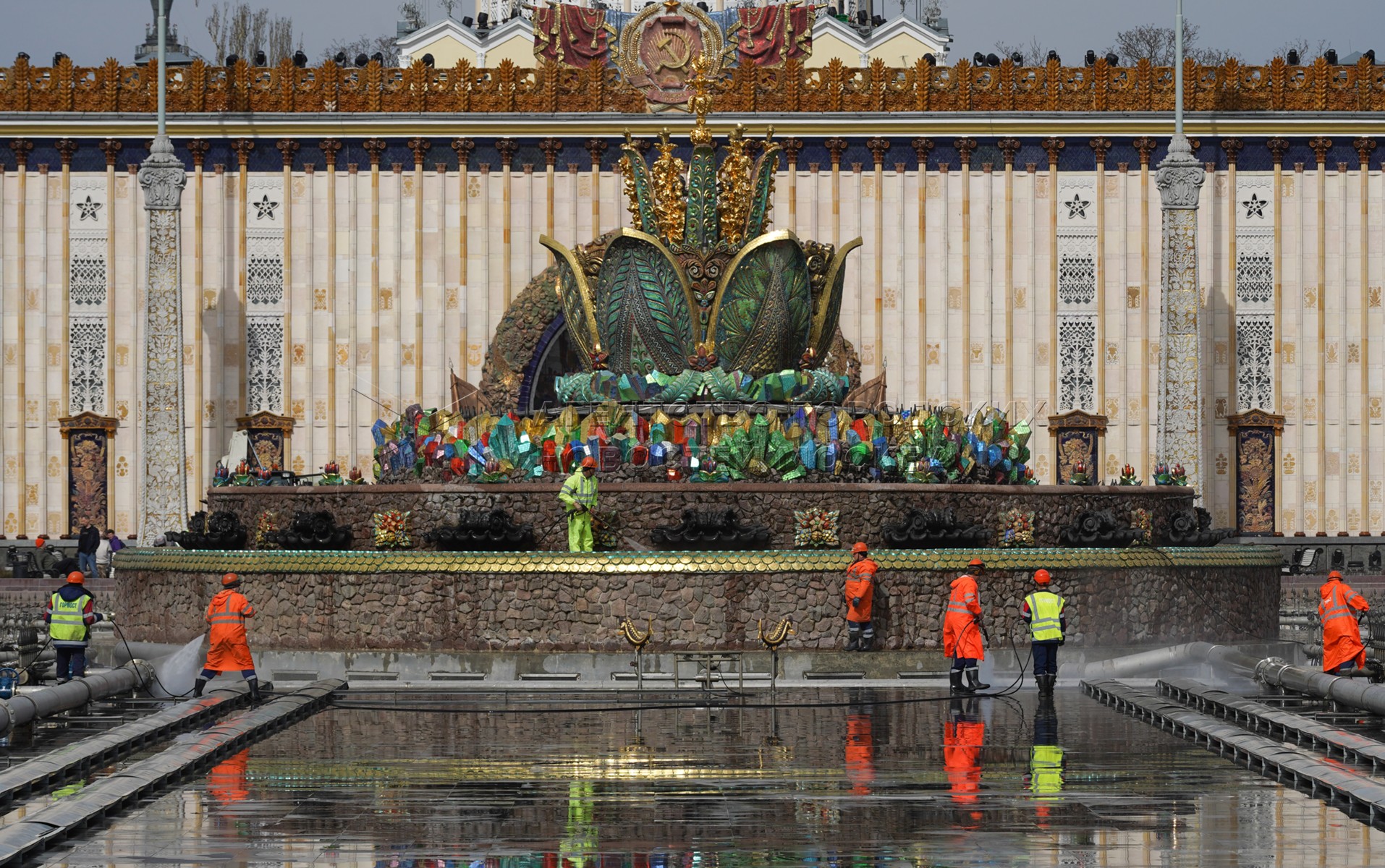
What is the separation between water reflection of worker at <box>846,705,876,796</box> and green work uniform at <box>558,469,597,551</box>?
599cm

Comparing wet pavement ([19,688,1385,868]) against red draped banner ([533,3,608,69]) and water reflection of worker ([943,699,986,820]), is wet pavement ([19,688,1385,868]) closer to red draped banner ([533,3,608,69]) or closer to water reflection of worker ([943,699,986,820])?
water reflection of worker ([943,699,986,820])

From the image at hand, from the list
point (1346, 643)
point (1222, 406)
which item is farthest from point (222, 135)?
point (1346, 643)

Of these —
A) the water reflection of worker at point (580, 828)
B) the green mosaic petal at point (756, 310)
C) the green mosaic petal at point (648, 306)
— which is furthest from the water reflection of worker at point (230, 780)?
the green mosaic petal at point (756, 310)

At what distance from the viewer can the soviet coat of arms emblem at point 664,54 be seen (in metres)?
49.0

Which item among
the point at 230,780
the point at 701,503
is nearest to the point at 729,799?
the point at 230,780

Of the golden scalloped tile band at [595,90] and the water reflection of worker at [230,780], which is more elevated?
the golden scalloped tile band at [595,90]

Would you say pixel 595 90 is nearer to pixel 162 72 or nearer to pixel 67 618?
pixel 162 72

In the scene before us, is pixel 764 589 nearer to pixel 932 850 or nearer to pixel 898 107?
pixel 932 850

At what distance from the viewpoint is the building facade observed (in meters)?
48.6

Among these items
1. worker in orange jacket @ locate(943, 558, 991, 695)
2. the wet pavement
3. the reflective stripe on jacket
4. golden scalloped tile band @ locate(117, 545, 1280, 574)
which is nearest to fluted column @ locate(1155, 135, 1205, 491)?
golden scalloped tile band @ locate(117, 545, 1280, 574)

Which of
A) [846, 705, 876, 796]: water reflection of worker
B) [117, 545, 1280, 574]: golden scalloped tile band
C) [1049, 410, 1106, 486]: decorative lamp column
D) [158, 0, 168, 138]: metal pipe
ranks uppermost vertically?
[158, 0, 168, 138]: metal pipe

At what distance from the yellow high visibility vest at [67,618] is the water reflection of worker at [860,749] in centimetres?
819

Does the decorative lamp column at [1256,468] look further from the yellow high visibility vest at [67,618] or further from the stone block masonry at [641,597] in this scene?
the yellow high visibility vest at [67,618]

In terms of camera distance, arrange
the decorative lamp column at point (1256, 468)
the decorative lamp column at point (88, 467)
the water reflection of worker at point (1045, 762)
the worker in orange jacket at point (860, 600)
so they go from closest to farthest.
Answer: the water reflection of worker at point (1045, 762) < the worker in orange jacket at point (860, 600) < the decorative lamp column at point (88, 467) < the decorative lamp column at point (1256, 468)
